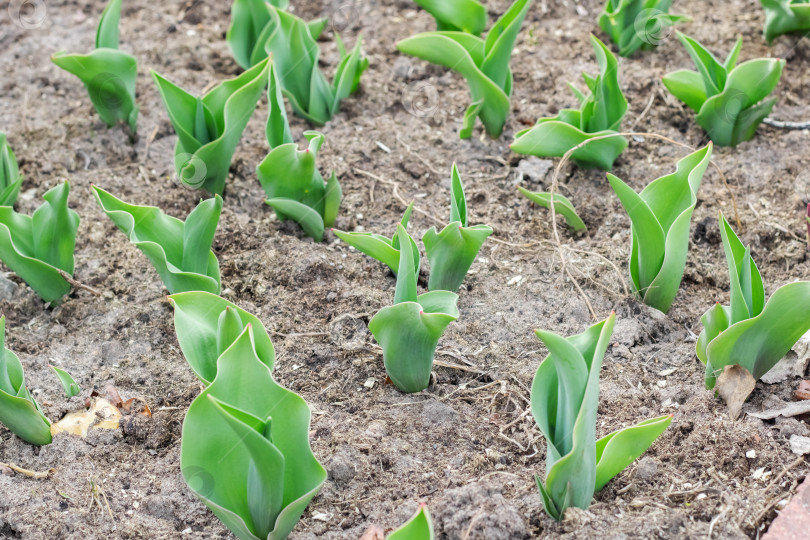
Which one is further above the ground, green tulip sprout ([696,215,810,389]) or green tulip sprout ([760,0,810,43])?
green tulip sprout ([760,0,810,43])

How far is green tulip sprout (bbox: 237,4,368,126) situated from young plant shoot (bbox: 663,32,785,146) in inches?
44.8

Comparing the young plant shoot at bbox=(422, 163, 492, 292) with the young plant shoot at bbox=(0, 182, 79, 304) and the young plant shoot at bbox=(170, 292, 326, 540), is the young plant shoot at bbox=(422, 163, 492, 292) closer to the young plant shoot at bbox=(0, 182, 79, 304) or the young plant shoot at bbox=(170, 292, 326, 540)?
the young plant shoot at bbox=(170, 292, 326, 540)

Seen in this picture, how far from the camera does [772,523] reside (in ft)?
5.62

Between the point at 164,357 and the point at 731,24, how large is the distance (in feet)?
8.88

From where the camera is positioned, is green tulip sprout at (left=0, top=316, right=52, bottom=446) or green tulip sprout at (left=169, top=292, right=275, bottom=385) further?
green tulip sprout at (left=0, top=316, right=52, bottom=446)

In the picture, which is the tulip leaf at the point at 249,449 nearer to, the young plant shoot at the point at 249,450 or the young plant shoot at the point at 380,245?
the young plant shoot at the point at 249,450

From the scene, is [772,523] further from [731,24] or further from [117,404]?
[731,24]

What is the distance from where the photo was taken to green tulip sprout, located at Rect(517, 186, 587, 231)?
2688 millimetres

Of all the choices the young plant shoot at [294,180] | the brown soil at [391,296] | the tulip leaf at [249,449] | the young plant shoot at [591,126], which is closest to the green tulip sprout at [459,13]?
the brown soil at [391,296]

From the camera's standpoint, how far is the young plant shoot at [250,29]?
10.8 ft

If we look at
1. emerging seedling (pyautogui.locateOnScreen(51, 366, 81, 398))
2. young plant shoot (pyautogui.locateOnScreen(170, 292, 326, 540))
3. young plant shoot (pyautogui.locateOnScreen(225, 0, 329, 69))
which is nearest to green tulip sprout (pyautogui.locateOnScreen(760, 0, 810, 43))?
young plant shoot (pyautogui.locateOnScreen(225, 0, 329, 69))

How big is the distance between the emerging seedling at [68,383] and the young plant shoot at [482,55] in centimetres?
151

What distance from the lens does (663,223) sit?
2320 millimetres

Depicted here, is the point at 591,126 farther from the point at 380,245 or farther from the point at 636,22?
the point at 380,245
